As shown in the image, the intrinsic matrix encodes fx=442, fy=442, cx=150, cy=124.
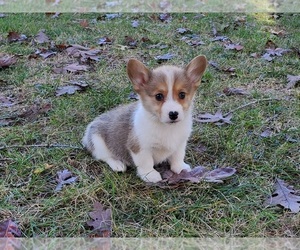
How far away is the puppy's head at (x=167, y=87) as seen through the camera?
2.43 m

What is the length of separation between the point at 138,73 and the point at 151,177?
61 centimetres

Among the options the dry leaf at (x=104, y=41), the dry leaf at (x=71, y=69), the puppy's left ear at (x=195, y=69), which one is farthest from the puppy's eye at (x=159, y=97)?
the dry leaf at (x=104, y=41)

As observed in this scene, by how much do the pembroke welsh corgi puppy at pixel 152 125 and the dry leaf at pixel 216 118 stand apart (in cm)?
64

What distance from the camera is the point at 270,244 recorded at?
204cm

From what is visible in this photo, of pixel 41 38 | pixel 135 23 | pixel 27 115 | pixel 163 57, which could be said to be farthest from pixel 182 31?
pixel 27 115

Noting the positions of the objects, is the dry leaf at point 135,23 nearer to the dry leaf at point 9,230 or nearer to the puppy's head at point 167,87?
the puppy's head at point 167,87

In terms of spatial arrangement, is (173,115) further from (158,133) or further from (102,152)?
(102,152)

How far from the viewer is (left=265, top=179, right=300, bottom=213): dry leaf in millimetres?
2279

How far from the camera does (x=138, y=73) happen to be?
256 cm

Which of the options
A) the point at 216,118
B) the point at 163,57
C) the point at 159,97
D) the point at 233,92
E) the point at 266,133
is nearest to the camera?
the point at 159,97

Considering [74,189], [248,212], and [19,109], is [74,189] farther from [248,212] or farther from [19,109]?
[19,109]

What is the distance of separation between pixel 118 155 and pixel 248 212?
92 centimetres

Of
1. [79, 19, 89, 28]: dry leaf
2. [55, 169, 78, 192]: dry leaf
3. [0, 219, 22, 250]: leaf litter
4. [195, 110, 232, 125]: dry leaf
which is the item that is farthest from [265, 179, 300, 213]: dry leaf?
[79, 19, 89, 28]: dry leaf

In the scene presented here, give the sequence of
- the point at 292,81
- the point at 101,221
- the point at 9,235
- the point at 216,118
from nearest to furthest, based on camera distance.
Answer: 1. the point at 9,235
2. the point at 101,221
3. the point at 216,118
4. the point at 292,81
